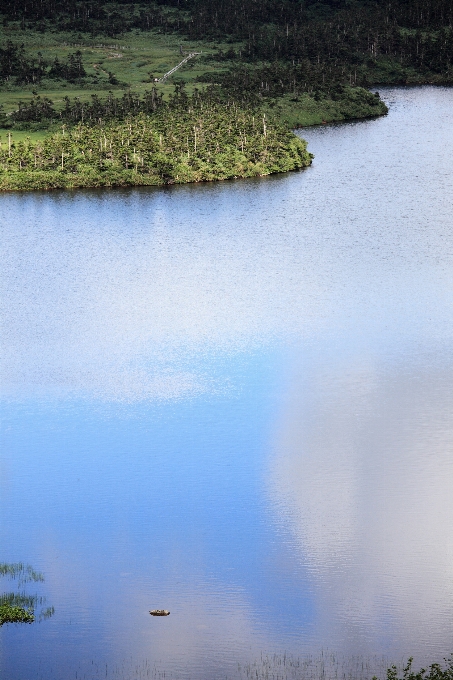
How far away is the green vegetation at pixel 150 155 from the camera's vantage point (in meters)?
91.9

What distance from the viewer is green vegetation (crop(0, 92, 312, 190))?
301 feet

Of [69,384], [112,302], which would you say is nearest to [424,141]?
[112,302]

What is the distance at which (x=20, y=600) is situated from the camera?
3133 cm

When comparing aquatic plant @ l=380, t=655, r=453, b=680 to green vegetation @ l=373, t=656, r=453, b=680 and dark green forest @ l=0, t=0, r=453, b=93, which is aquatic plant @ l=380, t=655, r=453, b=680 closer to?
green vegetation @ l=373, t=656, r=453, b=680

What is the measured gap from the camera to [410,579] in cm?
3238

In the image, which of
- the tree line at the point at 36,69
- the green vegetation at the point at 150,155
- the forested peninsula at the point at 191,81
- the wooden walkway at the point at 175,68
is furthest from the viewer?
the tree line at the point at 36,69

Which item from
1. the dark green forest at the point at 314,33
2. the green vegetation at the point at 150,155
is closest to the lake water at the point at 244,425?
the green vegetation at the point at 150,155

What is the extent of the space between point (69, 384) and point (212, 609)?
1860 centimetres

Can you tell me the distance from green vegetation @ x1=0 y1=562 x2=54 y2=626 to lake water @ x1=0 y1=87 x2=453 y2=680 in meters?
0.38

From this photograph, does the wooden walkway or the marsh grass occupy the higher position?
the wooden walkway

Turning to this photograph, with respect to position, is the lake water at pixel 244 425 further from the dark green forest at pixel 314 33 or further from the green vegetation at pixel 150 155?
the dark green forest at pixel 314 33

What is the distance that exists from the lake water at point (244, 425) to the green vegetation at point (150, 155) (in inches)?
362

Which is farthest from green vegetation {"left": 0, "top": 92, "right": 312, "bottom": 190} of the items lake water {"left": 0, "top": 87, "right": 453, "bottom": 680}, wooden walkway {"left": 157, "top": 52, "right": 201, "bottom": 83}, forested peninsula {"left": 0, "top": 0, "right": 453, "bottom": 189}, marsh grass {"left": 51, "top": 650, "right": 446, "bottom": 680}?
marsh grass {"left": 51, "top": 650, "right": 446, "bottom": 680}

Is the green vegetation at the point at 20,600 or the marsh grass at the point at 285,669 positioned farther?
the green vegetation at the point at 20,600
